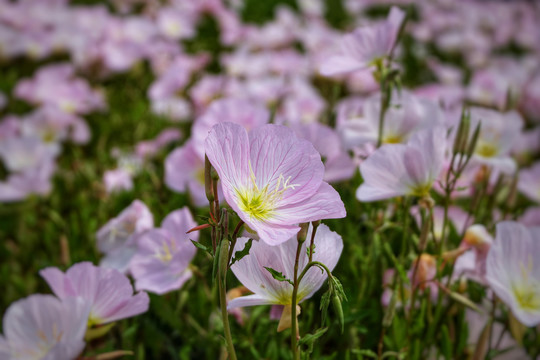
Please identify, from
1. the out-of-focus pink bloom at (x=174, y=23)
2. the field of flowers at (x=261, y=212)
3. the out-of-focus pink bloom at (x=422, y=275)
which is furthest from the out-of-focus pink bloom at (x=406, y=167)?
the out-of-focus pink bloom at (x=174, y=23)

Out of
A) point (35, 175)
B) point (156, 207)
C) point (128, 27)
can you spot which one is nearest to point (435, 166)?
point (156, 207)

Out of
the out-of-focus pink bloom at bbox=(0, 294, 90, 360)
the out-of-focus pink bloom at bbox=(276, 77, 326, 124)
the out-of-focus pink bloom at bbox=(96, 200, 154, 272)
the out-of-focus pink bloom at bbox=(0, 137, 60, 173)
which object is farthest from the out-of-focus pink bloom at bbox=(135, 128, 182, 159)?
the out-of-focus pink bloom at bbox=(0, 294, 90, 360)

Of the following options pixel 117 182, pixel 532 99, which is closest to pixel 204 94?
pixel 117 182

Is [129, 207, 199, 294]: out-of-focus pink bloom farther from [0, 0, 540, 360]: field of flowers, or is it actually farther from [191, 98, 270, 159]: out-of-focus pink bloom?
[191, 98, 270, 159]: out-of-focus pink bloom

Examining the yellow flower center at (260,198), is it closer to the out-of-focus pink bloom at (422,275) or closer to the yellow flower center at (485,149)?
the out-of-focus pink bloom at (422,275)

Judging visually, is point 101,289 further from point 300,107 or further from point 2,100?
point 2,100
